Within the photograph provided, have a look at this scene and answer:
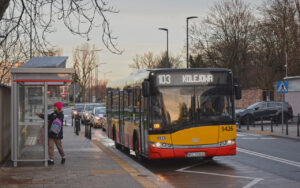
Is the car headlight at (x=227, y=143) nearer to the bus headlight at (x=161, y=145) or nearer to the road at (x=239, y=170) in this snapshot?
the road at (x=239, y=170)

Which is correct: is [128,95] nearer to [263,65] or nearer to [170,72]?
[170,72]

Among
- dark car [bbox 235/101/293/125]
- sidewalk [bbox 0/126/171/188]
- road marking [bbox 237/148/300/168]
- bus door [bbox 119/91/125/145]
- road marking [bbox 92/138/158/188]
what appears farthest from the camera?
dark car [bbox 235/101/293/125]

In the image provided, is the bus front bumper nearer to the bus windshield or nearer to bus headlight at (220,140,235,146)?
bus headlight at (220,140,235,146)

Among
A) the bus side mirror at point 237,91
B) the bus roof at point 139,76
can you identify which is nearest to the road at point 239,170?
the bus side mirror at point 237,91

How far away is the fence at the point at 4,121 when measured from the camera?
14.9 metres

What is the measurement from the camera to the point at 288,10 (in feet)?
188

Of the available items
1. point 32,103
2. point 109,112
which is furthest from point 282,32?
point 32,103

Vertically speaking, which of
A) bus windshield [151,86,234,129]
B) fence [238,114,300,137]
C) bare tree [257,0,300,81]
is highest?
bare tree [257,0,300,81]

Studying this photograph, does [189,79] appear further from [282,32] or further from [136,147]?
[282,32]

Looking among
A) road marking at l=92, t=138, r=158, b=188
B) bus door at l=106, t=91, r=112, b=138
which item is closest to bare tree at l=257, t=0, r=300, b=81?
bus door at l=106, t=91, r=112, b=138

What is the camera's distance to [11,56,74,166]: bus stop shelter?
553 inches

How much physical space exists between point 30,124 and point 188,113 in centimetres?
398

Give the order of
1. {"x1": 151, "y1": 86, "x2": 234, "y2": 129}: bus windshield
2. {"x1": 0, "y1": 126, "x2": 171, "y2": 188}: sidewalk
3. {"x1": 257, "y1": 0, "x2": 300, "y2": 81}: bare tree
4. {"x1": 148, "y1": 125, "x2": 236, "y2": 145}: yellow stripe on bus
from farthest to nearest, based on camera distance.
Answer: {"x1": 257, "y1": 0, "x2": 300, "y2": 81}: bare tree < {"x1": 151, "y1": 86, "x2": 234, "y2": 129}: bus windshield < {"x1": 148, "y1": 125, "x2": 236, "y2": 145}: yellow stripe on bus < {"x1": 0, "y1": 126, "x2": 171, "y2": 188}: sidewalk

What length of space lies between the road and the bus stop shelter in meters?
3.03
